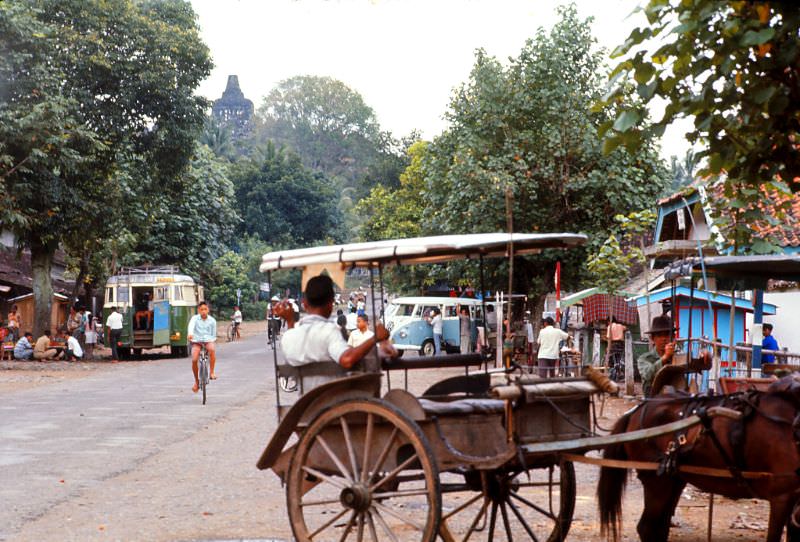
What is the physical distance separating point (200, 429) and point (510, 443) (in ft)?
30.5

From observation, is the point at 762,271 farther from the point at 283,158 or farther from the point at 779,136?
the point at 283,158

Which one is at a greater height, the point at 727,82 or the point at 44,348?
the point at 727,82

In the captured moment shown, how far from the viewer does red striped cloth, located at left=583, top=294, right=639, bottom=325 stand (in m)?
27.1

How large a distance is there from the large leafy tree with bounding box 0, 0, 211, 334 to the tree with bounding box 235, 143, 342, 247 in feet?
135

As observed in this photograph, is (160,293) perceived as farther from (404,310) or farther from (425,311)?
(425,311)

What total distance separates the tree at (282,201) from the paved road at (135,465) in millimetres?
55886

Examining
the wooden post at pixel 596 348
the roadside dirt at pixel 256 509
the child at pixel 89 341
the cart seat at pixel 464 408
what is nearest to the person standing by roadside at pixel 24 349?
the child at pixel 89 341

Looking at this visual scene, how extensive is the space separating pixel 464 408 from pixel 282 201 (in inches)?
2851

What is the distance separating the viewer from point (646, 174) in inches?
1222

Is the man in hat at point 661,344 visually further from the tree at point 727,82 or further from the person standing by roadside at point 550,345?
the person standing by roadside at point 550,345

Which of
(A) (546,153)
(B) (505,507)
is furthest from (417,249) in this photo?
(A) (546,153)

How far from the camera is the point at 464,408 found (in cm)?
639

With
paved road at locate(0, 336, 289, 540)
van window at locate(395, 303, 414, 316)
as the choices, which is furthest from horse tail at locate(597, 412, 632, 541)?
van window at locate(395, 303, 414, 316)

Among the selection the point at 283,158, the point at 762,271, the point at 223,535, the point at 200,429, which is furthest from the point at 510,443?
the point at 283,158
